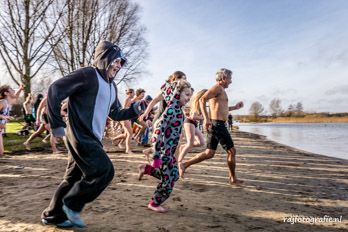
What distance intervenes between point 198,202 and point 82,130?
2349mm

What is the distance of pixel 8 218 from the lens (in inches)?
144

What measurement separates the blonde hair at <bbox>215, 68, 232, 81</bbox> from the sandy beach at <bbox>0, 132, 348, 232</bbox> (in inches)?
85.8

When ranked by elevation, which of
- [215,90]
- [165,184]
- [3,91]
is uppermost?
[3,91]

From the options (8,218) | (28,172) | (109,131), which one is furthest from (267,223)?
(109,131)

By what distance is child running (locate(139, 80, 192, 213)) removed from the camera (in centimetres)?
405

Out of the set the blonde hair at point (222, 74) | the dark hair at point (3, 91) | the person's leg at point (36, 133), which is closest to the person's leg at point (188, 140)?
the blonde hair at point (222, 74)

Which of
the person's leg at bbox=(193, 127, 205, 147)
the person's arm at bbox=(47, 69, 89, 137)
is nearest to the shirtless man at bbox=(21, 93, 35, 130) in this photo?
the person's leg at bbox=(193, 127, 205, 147)

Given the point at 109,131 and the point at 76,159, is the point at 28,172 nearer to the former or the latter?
the point at 76,159

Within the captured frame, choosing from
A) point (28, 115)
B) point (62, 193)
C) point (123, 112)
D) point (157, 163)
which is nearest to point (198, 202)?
point (157, 163)

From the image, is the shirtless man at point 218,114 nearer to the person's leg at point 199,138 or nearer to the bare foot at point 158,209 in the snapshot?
the person's leg at point 199,138

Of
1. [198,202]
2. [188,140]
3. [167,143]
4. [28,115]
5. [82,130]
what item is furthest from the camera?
[28,115]

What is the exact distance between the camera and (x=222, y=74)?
6086 mm

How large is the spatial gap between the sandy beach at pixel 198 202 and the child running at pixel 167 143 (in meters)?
0.30

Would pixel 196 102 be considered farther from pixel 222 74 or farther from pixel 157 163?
pixel 157 163
